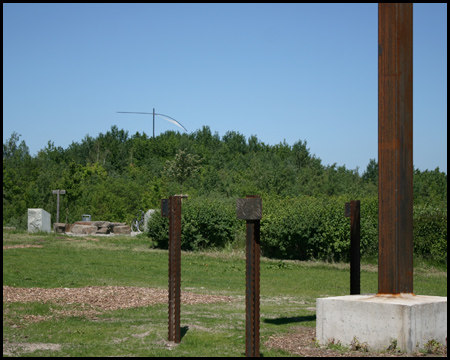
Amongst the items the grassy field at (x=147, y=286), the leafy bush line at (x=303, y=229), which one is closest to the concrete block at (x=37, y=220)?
the grassy field at (x=147, y=286)

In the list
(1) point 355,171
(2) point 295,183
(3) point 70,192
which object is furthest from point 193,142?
(3) point 70,192

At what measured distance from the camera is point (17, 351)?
22.9ft

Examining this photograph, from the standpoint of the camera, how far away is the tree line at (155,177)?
4066 centimetres

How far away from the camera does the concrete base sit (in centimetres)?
678

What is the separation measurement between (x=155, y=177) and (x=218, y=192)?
542 centimetres

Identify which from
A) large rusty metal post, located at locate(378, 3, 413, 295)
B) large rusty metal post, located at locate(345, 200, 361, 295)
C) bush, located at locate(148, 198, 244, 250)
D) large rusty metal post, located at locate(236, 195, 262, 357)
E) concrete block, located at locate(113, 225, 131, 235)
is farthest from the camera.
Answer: concrete block, located at locate(113, 225, 131, 235)

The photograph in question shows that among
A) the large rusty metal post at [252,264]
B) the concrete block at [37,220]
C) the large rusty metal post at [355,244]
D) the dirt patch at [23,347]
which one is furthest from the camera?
the concrete block at [37,220]

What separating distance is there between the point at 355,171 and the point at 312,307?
60778 millimetres

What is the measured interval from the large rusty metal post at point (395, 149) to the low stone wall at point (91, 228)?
84.3 ft

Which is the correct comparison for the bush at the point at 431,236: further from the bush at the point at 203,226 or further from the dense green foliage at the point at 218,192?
the bush at the point at 203,226

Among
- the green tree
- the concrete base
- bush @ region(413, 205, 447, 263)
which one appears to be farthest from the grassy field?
the green tree

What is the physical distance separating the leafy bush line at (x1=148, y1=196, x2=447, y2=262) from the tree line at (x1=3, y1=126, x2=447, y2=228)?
3.26m

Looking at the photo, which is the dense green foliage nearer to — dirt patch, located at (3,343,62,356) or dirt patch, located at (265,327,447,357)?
dirt patch, located at (265,327,447,357)

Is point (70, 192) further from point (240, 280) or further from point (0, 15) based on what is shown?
point (0, 15)
